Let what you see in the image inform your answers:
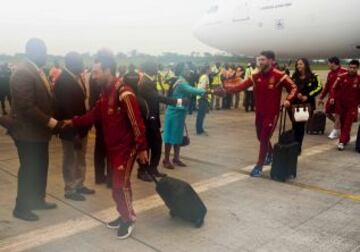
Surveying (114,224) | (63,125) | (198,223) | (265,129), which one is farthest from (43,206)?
(265,129)

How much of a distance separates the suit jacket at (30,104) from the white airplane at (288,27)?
10.2 m

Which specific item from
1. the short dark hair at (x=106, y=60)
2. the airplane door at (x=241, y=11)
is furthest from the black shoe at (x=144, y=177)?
the airplane door at (x=241, y=11)

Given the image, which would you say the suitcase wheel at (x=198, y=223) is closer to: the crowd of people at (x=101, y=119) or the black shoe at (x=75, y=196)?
the crowd of people at (x=101, y=119)

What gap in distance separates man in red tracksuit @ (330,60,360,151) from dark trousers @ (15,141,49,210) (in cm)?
592

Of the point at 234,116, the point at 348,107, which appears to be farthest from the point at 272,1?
the point at 348,107

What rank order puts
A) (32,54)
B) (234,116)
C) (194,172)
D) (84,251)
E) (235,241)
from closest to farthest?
(84,251)
(235,241)
(32,54)
(194,172)
(234,116)

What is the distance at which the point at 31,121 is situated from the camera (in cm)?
445

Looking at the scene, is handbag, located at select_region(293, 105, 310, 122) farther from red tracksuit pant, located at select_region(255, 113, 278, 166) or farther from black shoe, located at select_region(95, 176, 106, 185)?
black shoe, located at select_region(95, 176, 106, 185)

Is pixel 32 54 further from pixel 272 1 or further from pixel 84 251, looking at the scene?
pixel 272 1

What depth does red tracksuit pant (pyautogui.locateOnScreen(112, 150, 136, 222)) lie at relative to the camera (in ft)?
13.5

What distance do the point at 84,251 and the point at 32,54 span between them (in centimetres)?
207

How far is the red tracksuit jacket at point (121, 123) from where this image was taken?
3984mm

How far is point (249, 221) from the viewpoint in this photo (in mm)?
4656

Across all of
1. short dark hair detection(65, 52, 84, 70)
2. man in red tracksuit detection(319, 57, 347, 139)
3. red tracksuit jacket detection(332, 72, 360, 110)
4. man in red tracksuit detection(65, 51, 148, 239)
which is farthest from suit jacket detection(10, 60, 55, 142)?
man in red tracksuit detection(319, 57, 347, 139)
